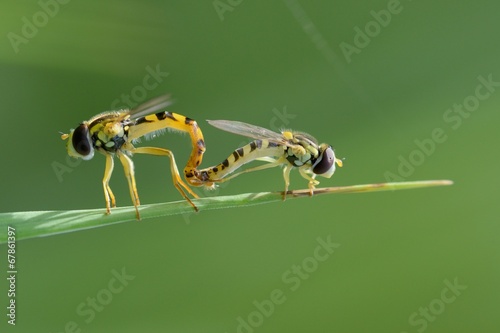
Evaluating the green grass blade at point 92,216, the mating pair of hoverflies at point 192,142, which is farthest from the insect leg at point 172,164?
the green grass blade at point 92,216

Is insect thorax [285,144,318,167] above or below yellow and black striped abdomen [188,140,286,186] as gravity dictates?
below

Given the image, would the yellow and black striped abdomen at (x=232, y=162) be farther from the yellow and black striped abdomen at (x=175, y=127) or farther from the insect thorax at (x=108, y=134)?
the insect thorax at (x=108, y=134)

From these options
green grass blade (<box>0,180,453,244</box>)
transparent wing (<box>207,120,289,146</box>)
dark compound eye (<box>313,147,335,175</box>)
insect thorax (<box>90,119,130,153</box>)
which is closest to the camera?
green grass blade (<box>0,180,453,244</box>)

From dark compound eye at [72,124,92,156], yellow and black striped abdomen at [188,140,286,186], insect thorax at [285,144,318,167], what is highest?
dark compound eye at [72,124,92,156]

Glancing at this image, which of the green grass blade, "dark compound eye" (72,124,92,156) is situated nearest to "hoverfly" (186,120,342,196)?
"dark compound eye" (72,124,92,156)

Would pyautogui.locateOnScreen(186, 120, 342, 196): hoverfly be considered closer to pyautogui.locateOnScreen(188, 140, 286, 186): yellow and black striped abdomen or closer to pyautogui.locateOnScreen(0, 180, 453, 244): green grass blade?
pyautogui.locateOnScreen(188, 140, 286, 186): yellow and black striped abdomen

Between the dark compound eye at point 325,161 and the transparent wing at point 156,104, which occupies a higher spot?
the transparent wing at point 156,104
